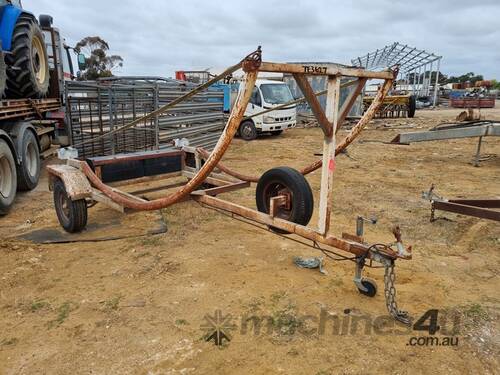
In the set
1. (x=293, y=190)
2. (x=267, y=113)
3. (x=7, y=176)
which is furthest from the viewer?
(x=267, y=113)

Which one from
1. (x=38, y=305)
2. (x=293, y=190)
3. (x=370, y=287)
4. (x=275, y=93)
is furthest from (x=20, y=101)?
(x=275, y=93)

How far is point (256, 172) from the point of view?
30.4ft

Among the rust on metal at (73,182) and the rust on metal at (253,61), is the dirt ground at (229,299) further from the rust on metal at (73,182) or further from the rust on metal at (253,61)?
the rust on metal at (253,61)

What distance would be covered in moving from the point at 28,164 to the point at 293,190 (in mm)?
5494

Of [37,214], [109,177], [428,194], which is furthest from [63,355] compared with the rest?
[428,194]

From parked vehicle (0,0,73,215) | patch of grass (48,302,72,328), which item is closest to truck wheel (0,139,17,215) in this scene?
parked vehicle (0,0,73,215)

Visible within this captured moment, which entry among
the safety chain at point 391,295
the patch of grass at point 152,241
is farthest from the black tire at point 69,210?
the safety chain at point 391,295

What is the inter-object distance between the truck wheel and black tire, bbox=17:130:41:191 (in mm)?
499

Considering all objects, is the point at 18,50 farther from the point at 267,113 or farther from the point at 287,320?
the point at 267,113

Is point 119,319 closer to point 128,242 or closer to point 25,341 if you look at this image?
point 25,341

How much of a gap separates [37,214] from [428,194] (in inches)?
208

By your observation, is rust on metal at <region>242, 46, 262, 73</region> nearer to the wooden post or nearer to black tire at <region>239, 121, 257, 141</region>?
the wooden post

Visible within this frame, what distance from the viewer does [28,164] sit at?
23.1 feet

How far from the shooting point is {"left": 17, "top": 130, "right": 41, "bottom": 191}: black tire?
259 inches
